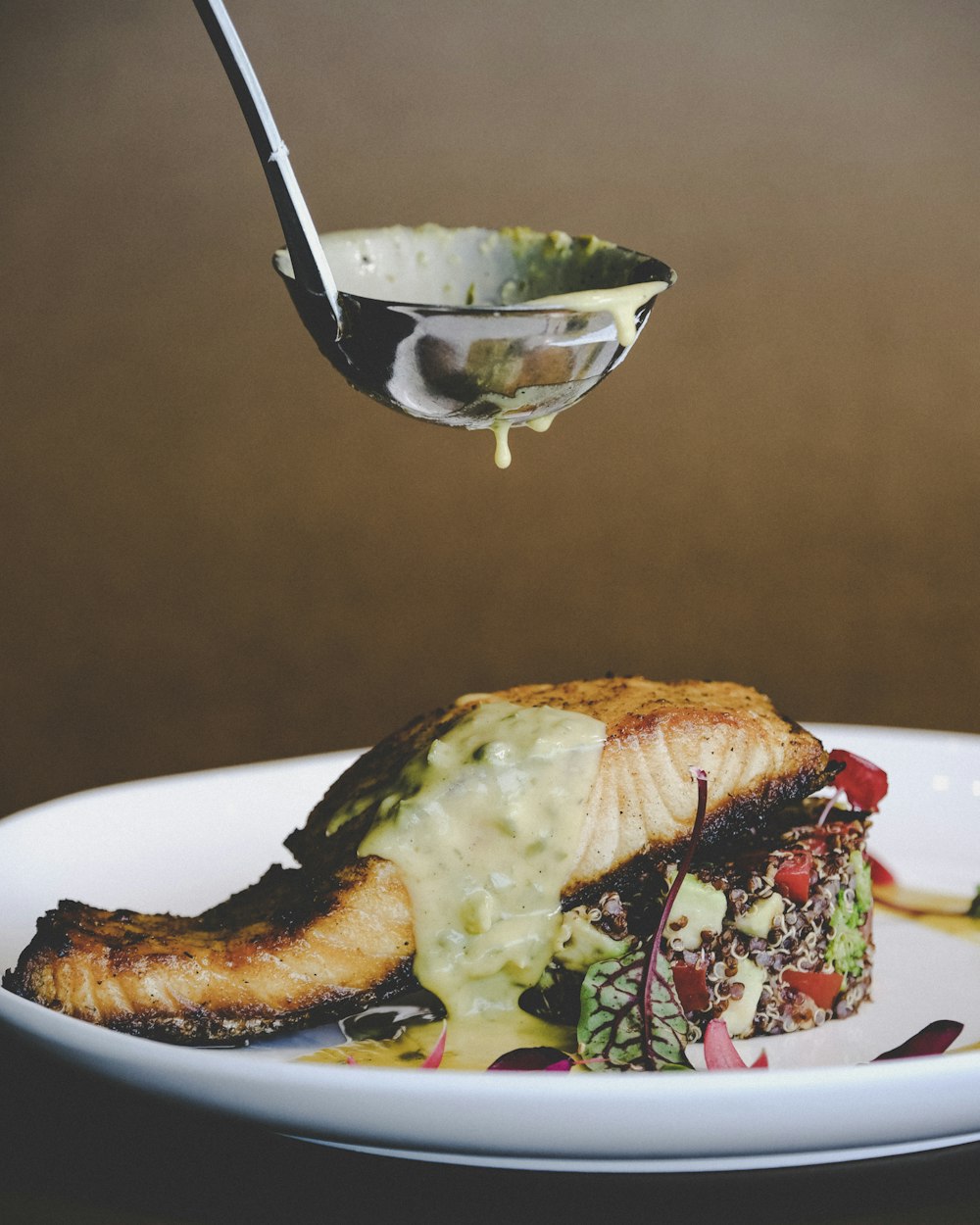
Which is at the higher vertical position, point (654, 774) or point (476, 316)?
point (476, 316)

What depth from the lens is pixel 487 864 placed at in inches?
78.6

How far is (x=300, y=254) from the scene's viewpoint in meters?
1.82

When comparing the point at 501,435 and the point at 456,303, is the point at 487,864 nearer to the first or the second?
the point at 501,435

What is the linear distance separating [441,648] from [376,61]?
1.95 meters

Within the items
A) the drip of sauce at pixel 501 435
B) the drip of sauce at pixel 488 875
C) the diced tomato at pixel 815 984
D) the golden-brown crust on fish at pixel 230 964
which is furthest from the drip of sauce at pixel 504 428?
the diced tomato at pixel 815 984

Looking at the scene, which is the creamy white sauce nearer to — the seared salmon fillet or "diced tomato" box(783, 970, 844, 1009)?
the seared salmon fillet

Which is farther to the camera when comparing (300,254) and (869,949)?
(869,949)

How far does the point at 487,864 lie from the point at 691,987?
1.12ft

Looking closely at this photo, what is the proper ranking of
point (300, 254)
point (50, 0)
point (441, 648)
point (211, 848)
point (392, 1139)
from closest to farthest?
1. point (392, 1139)
2. point (300, 254)
3. point (211, 848)
4. point (50, 0)
5. point (441, 648)

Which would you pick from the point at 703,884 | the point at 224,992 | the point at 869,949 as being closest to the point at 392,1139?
the point at 224,992

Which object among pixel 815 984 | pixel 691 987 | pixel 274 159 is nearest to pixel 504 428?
pixel 274 159

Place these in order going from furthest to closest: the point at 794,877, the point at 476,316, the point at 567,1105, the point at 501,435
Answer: the point at 794,877 < the point at 501,435 < the point at 476,316 < the point at 567,1105

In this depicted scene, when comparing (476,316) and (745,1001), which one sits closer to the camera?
(476,316)

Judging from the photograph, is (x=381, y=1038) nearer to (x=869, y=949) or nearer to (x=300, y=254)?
(x=869, y=949)
